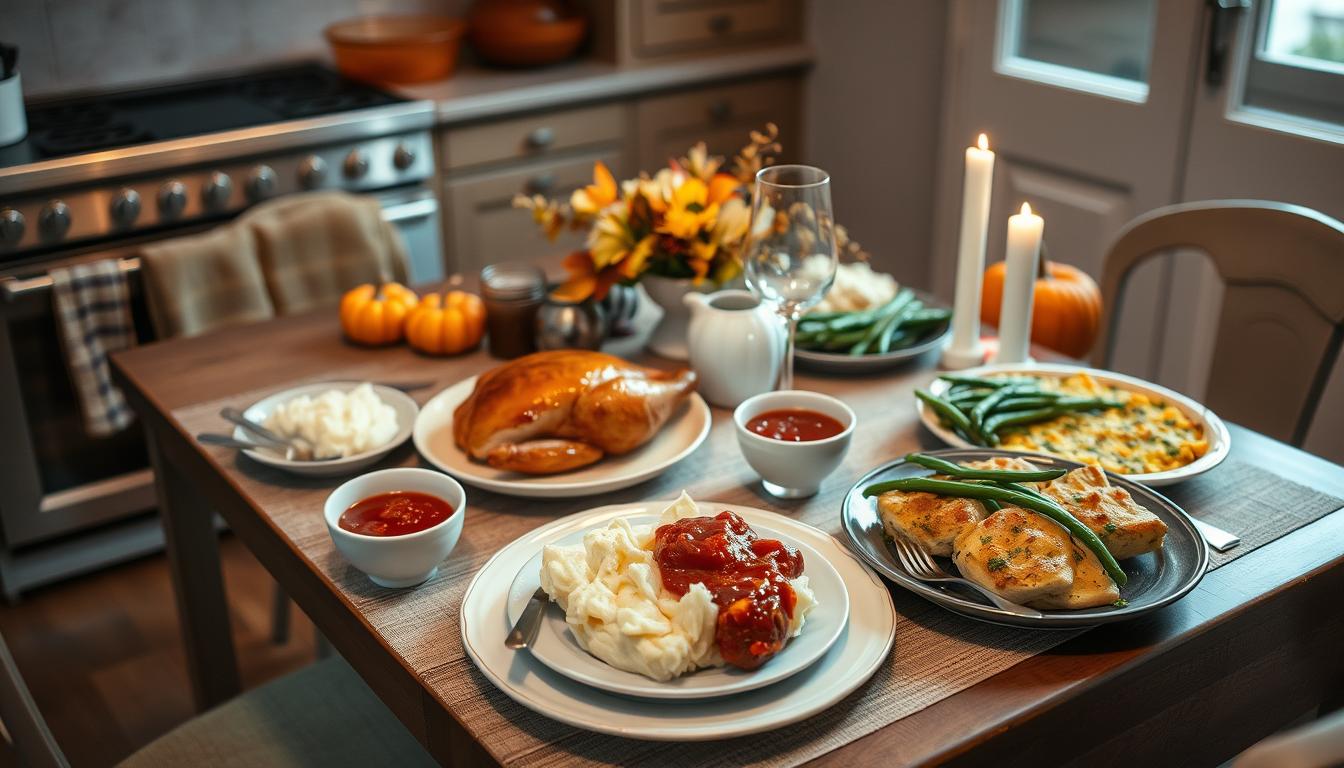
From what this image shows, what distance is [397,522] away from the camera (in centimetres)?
119

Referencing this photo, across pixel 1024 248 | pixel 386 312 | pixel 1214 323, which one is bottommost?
pixel 1214 323

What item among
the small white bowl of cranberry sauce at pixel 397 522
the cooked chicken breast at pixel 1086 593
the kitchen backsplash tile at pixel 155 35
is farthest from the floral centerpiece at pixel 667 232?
the kitchen backsplash tile at pixel 155 35

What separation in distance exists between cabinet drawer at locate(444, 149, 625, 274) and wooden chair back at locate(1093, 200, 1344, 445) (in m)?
1.51

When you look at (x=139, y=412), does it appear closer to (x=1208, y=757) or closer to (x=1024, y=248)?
(x=1024, y=248)

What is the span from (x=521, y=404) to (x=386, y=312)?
461mm

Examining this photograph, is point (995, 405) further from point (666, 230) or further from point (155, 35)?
point (155, 35)

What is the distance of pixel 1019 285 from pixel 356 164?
5.54 feet

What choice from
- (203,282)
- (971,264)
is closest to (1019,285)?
(971,264)

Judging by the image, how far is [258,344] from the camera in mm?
1772

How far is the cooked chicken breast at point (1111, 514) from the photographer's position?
1109 millimetres

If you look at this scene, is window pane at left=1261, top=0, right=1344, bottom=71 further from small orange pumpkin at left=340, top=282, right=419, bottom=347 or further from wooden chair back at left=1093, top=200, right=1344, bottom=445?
small orange pumpkin at left=340, top=282, right=419, bottom=347

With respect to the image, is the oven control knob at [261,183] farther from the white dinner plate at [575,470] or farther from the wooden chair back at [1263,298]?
the wooden chair back at [1263,298]

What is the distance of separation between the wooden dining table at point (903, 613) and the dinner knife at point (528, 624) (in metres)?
0.06

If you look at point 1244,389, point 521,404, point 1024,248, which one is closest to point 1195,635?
point 1024,248
